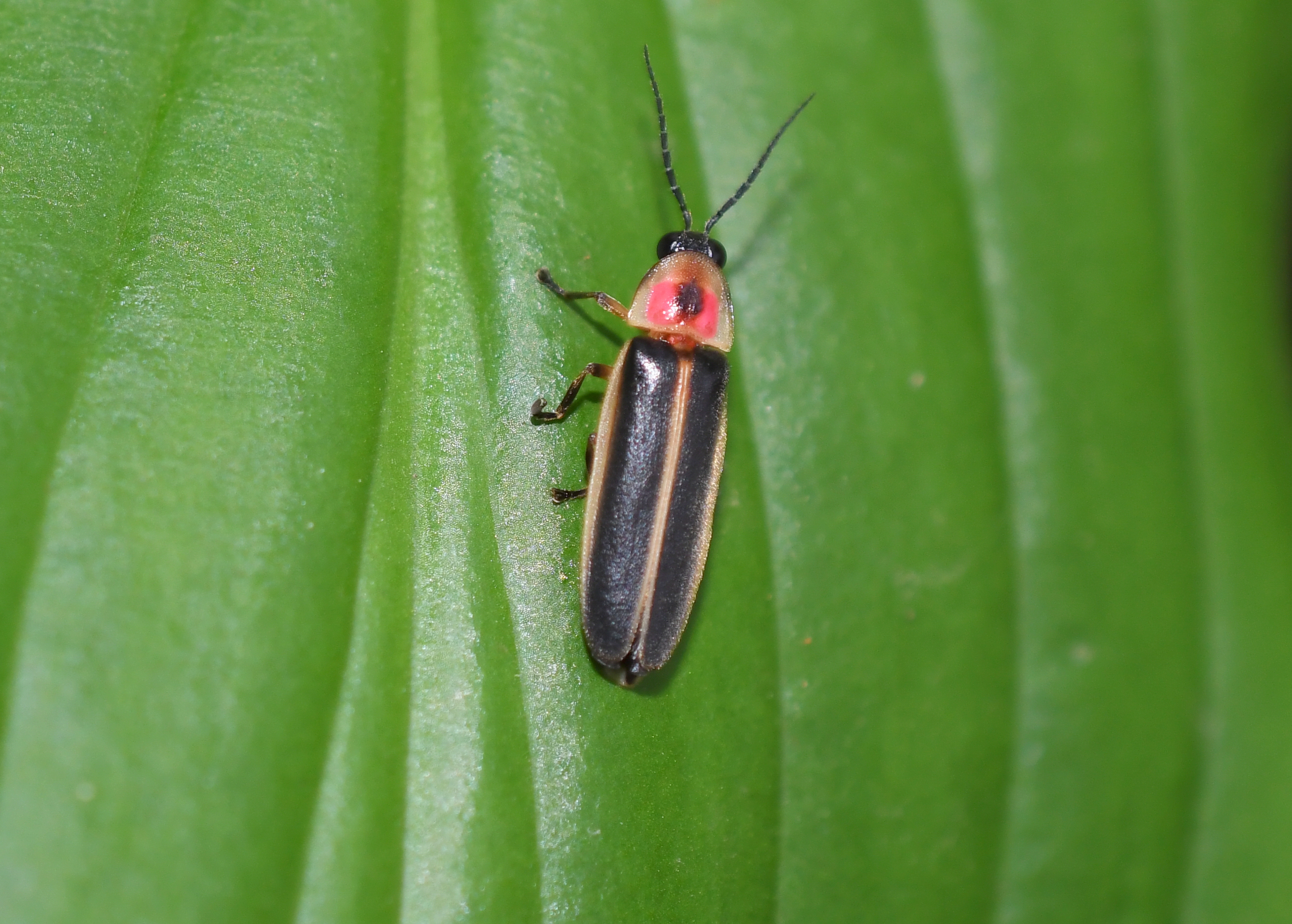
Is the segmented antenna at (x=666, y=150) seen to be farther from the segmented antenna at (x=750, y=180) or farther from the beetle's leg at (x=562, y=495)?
the beetle's leg at (x=562, y=495)

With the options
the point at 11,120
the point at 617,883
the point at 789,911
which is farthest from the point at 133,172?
the point at 789,911

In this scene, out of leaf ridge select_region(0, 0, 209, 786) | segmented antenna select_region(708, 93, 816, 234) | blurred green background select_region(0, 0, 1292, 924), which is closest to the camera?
leaf ridge select_region(0, 0, 209, 786)

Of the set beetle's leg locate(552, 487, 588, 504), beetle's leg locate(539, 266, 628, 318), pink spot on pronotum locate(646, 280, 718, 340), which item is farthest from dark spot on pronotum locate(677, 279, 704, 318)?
beetle's leg locate(552, 487, 588, 504)

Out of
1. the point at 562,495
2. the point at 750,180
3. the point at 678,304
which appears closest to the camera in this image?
the point at 562,495

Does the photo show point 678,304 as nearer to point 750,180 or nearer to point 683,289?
point 683,289

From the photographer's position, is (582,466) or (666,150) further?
(666,150)

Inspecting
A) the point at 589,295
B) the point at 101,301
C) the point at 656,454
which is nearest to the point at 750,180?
the point at 589,295

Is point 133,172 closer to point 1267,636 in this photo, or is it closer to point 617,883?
point 617,883

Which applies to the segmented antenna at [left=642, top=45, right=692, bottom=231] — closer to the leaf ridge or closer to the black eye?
the black eye
